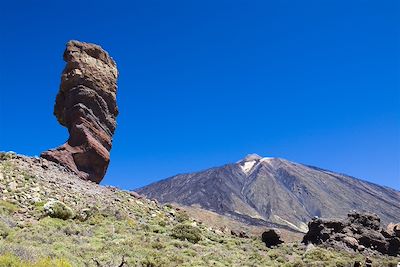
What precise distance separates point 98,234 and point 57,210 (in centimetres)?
265

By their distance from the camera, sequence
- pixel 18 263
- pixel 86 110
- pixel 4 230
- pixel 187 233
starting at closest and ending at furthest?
1. pixel 18 263
2. pixel 4 230
3. pixel 187 233
4. pixel 86 110

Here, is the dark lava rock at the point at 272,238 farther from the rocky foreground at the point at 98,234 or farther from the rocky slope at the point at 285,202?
the rocky slope at the point at 285,202

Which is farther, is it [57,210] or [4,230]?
[57,210]

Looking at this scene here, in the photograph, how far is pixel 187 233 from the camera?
22.8 m

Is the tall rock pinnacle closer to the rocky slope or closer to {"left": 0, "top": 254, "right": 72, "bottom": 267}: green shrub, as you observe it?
{"left": 0, "top": 254, "right": 72, "bottom": 267}: green shrub

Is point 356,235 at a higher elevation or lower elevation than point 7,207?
lower

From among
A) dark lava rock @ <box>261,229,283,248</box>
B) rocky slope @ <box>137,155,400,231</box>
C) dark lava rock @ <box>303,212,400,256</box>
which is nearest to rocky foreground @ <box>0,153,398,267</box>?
dark lava rock @ <box>261,229,283,248</box>

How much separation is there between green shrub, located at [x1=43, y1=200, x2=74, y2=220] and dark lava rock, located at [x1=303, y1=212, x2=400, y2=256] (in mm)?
16014

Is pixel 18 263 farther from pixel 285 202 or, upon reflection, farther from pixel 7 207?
pixel 285 202

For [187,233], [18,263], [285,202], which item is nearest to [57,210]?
[187,233]

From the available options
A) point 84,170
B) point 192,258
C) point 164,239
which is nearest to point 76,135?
point 84,170

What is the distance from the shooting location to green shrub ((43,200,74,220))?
1977 cm

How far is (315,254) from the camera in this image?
2275 centimetres

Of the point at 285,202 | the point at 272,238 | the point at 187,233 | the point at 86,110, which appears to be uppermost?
the point at 285,202
